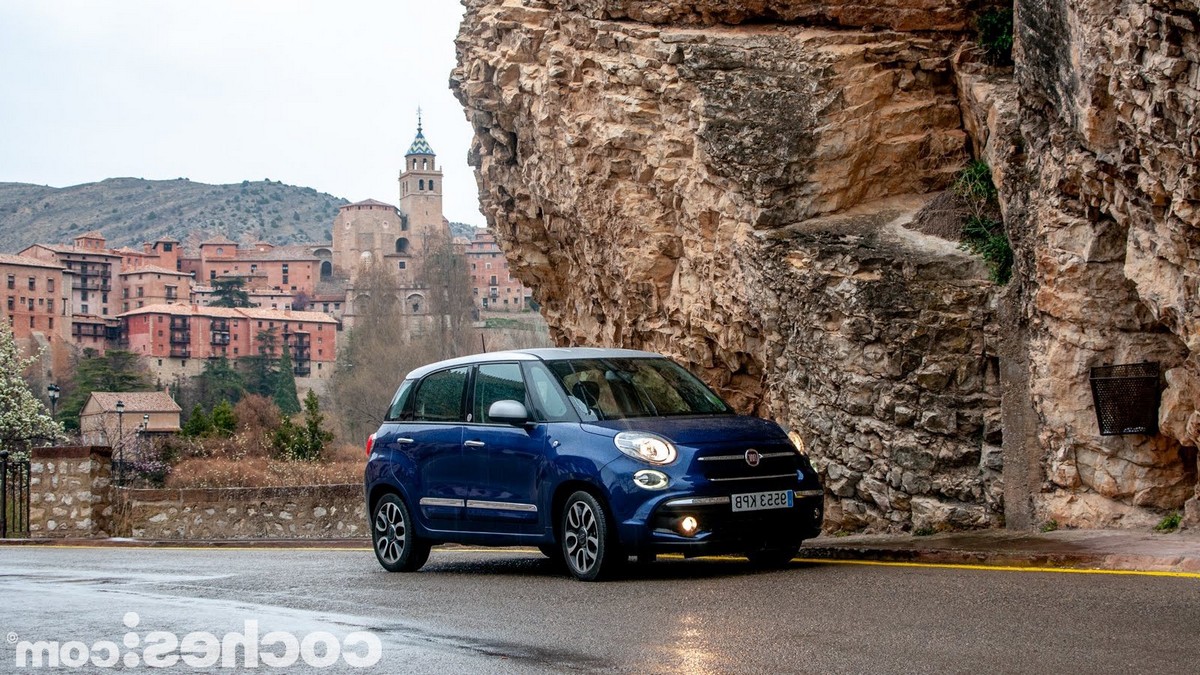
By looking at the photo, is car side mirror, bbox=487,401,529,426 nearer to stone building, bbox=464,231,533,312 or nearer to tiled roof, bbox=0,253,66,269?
tiled roof, bbox=0,253,66,269

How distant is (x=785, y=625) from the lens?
7023 mm

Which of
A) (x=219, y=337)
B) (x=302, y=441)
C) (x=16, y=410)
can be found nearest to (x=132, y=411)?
(x=302, y=441)

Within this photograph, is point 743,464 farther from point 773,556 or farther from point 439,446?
point 439,446

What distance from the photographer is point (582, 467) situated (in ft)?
31.3

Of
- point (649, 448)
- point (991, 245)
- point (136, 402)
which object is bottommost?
point (649, 448)

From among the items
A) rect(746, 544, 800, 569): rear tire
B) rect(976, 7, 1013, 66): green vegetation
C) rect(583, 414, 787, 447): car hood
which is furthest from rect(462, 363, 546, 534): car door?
rect(976, 7, 1013, 66): green vegetation

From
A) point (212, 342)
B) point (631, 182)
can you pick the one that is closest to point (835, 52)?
point (631, 182)

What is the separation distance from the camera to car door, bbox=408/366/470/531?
35.6ft

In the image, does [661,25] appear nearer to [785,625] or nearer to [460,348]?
[785,625]

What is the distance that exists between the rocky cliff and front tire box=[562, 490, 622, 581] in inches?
173

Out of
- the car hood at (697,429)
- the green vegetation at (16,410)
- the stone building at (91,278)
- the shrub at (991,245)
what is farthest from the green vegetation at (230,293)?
the car hood at (697,429)

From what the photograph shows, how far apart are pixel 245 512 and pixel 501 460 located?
11.5 m

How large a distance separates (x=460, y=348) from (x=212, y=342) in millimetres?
74795

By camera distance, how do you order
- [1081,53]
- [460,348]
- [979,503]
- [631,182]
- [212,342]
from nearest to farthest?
[1081,53]
[979,503]
[631,182]
[460,348]
[212,342]
